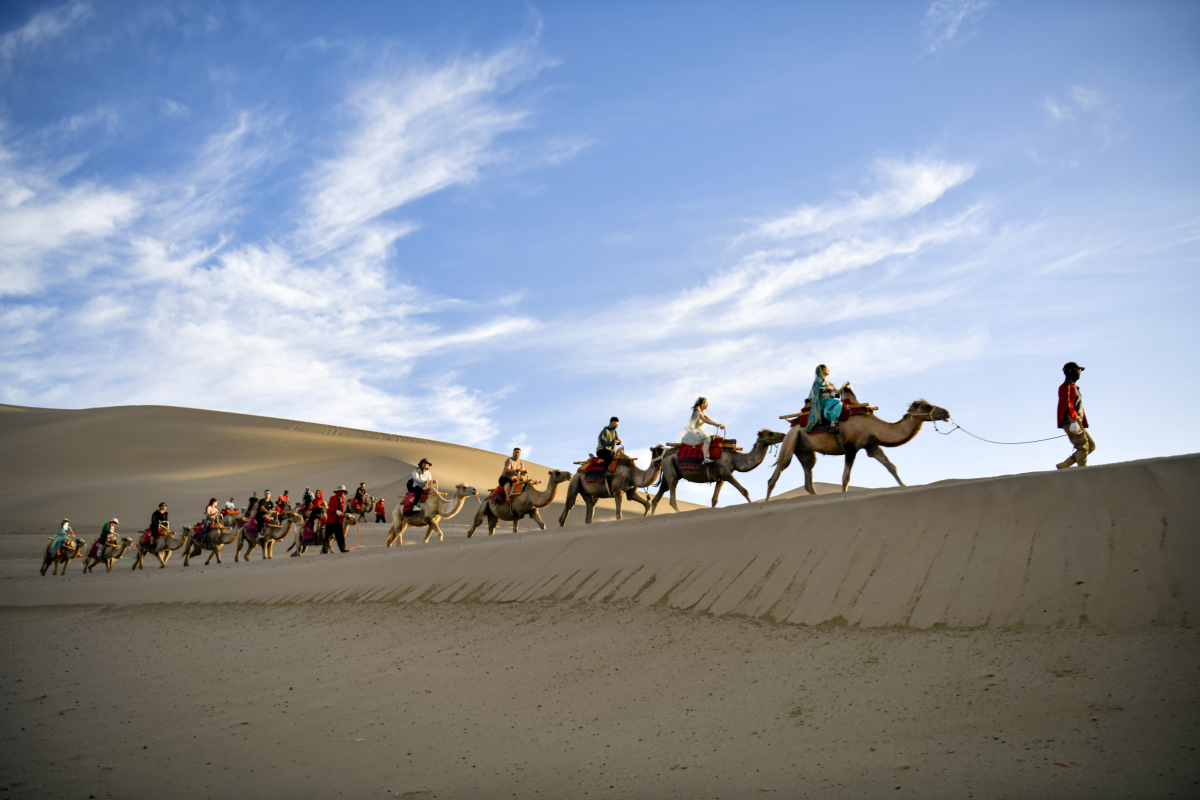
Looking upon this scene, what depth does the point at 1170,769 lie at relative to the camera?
4918 millimetres

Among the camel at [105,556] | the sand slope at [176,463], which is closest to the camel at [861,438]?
the sand slope at [176,463]

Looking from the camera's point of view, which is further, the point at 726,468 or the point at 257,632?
the point at 726,468

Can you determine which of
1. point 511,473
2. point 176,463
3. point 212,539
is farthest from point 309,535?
point 176,463

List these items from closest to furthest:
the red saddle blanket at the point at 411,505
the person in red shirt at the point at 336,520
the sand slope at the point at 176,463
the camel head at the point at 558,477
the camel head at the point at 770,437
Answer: the camel head at the point at 770,437 < the camel head at the point at 558,477 < the red saddle blanket at the point at 411,505 < the person in red shirt at the point at 336,520 < the sand slope at the point at 176,463

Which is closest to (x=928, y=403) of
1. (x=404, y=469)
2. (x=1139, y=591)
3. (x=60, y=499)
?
(x=1139, y=591)

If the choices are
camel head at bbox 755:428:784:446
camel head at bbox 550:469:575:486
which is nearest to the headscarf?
camel head at bbox 755:428:784:446

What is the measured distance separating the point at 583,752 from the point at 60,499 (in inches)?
1787

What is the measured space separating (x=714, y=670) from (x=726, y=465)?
30.4ft

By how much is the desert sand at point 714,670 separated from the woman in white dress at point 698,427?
4.00 metres

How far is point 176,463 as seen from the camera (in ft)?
177

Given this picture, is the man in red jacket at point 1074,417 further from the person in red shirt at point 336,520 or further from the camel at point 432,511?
the person in red shirt at point 336,520

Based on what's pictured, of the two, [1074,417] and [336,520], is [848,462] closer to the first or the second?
[1074,417]

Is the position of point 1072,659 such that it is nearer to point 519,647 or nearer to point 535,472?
point 519,647

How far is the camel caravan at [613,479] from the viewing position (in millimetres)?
14680
